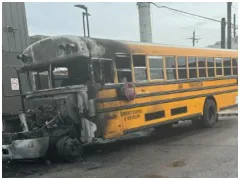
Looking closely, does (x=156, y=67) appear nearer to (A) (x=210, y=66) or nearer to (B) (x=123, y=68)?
(B) (x=123, y=68)

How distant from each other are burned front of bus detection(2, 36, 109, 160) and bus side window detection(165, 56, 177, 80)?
224 cm

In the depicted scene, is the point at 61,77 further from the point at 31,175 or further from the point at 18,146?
the point at 31,175

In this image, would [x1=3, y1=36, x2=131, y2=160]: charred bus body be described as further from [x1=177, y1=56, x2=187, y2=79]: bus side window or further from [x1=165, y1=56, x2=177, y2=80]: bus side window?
[x1=177, y1=56, x2=187, y2=79]: bus side window

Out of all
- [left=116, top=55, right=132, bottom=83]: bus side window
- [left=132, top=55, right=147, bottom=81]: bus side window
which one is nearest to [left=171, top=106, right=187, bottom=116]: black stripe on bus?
[left=132, top=55, right=147, bottom=81]: bus side window

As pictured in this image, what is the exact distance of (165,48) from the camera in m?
8.75

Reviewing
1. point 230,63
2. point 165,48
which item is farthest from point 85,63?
point 230,63

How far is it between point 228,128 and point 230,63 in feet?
8.04

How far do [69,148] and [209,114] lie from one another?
5413mm

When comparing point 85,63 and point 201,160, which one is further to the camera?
point 85,63

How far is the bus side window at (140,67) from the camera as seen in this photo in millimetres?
7777

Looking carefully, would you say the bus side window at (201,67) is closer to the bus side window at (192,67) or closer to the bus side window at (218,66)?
the bus side window at (192,67)

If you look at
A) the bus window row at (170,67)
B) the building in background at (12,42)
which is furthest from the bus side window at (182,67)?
the building in background at (12,42)

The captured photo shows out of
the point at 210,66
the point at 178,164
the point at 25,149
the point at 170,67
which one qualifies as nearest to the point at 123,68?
the point at 170,67

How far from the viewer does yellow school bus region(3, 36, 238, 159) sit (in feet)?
21.7
